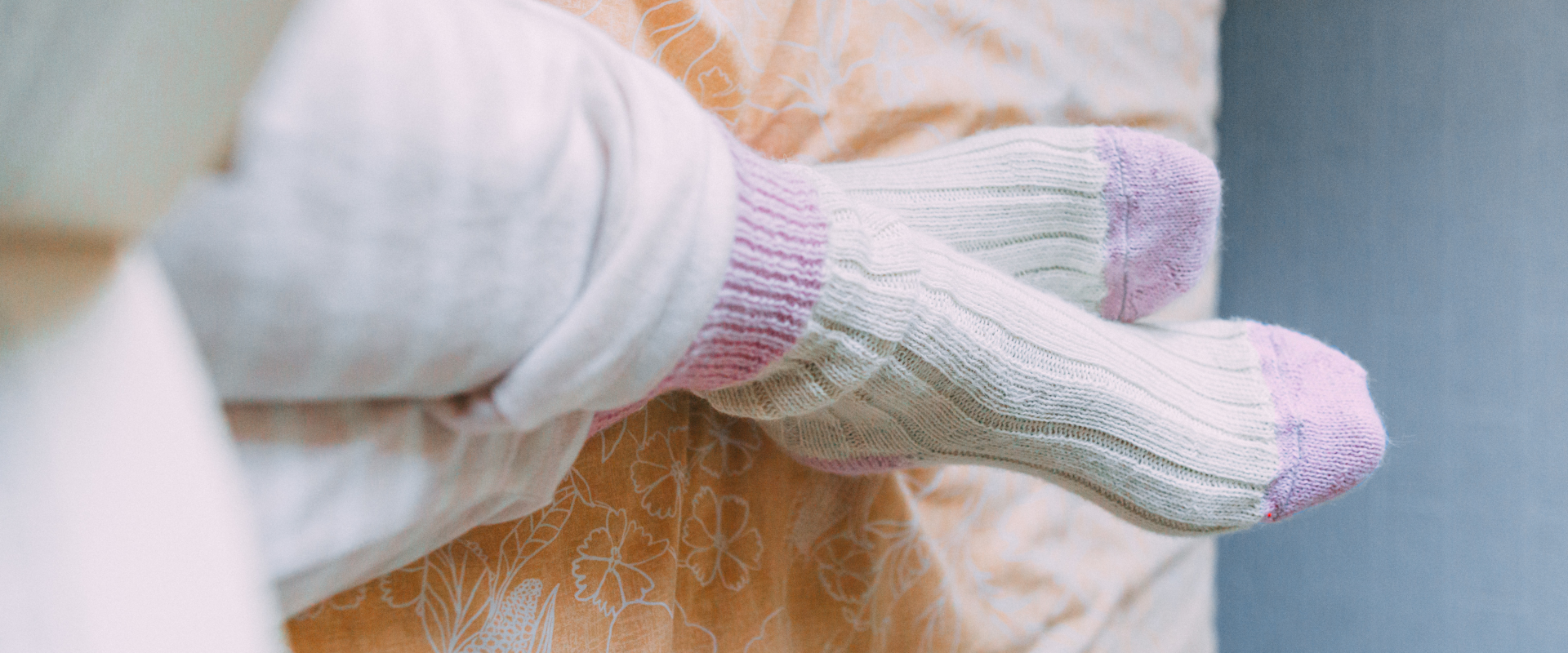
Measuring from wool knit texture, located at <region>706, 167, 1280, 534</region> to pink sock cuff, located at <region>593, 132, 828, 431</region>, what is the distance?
0.04 ft

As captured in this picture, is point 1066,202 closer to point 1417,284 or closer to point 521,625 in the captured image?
point 521,625

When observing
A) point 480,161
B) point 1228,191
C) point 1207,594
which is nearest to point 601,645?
point 480,161

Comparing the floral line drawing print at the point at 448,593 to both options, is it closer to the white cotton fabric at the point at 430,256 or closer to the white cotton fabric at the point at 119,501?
the white cotton fabric at the point at 430,256

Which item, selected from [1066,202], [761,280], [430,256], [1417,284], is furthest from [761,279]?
[1417,284]

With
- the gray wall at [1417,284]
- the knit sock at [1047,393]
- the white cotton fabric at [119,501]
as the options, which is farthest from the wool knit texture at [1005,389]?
the gray wall at [1417,284]

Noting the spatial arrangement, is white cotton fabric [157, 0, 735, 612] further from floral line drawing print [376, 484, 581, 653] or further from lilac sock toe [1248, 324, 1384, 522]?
lilac sock toe [1248, 324, 1384, 522]

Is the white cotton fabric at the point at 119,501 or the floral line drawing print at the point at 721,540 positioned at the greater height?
the white cotton fabric at the point at 119,501

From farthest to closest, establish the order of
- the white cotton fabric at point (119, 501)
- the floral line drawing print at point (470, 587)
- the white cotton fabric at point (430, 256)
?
the floral line drawing print at point (470, 587)
the white cotton fabric at point (430, 256)
the white cotton fabric at point (119, 501)

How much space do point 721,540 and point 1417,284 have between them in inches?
30.4

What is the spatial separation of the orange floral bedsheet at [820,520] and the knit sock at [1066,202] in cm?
6

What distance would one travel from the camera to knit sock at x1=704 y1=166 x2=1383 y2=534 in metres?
0.42

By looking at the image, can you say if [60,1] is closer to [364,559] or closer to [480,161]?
[480,161]

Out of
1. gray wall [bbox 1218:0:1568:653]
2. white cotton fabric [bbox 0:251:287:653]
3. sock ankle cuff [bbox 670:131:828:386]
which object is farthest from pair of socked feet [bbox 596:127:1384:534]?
gray wall [bbox 1218:0:1568:653]

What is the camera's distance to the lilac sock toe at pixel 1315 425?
23.5 inches
